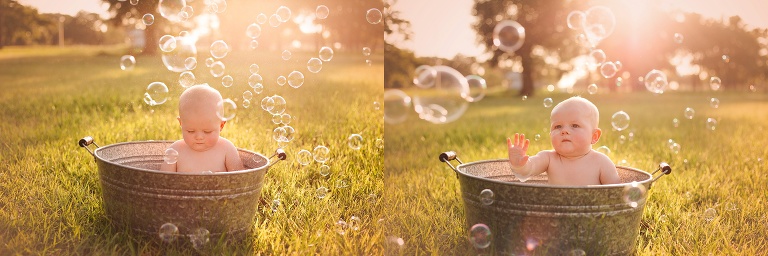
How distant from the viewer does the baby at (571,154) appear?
271 centimetres

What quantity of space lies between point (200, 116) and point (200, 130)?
8 cm

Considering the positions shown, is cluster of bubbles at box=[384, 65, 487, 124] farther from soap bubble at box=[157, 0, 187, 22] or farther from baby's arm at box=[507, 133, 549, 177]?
soap bubble at box=[157, 0, 187, 22]

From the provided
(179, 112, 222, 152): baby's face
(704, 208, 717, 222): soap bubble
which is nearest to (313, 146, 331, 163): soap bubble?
(179, 112, 222, 152): baby's face

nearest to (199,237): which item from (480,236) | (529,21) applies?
(480,236)

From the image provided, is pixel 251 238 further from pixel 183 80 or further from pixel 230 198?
pixel 183 80

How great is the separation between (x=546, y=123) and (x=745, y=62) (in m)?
20.6

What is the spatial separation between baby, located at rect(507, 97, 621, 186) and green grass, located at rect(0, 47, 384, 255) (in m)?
0.75

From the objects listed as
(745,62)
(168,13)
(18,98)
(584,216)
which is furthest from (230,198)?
(745,62)

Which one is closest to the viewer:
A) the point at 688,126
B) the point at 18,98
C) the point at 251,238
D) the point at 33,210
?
the point at 251,238

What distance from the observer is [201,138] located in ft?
9.41

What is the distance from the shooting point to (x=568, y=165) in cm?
283

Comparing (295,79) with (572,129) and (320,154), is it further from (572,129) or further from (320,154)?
(572,129)

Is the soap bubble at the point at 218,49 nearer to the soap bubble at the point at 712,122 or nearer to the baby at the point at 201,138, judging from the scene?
the baby at the point at 201,138

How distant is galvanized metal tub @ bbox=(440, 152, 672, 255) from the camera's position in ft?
7.64
